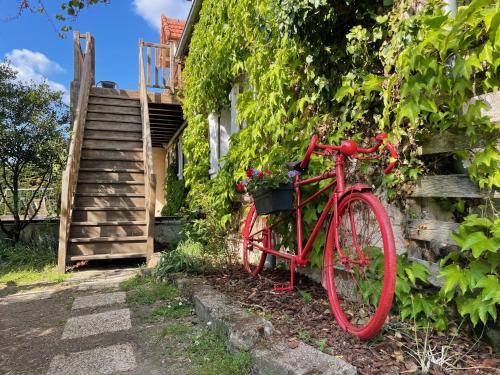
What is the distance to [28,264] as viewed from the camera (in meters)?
5.44

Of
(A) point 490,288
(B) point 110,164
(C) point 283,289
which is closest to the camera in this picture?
(A) point 490,288

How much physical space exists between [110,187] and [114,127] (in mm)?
1829

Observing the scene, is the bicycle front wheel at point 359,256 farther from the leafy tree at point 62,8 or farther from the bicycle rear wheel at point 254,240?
the leafy tree at point 62,8

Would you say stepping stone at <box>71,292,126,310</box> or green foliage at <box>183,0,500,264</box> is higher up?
green foliage at <box>183,0,500,264</box>

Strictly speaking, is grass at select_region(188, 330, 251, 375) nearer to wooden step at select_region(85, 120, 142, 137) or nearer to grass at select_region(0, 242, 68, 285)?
grass at select_region(0, 242, 68, 285)

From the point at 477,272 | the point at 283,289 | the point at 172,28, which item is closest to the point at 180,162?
the point at 172,28

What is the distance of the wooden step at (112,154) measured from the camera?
7.00 meters

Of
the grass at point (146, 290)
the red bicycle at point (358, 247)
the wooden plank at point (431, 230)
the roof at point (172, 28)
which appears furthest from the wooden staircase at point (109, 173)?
the roof at point (172, 28)

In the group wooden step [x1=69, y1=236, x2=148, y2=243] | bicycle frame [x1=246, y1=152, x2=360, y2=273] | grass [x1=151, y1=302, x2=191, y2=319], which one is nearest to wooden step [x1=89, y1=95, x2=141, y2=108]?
wooden step [x1=69, y1=236, x2=148, y2=243]

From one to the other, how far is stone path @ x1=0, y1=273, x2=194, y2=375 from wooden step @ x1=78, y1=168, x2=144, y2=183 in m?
2.83

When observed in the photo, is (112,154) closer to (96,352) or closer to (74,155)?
(74,155)

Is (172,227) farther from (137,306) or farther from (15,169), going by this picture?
(137,306)

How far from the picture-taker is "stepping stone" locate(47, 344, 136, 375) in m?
2.24

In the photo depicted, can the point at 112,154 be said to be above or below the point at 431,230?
above
